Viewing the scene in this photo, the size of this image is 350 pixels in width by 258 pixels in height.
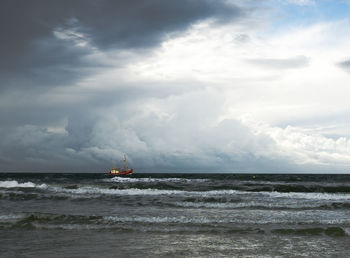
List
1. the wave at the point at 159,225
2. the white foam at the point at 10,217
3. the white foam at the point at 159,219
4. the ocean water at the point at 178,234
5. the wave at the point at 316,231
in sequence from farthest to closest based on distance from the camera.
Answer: the white foam at the point at 10,217
the white foam at the point at 159,219
the wave at the point at 159,225
the wave at the point at 316,231
the ocean water at the point at 178,234

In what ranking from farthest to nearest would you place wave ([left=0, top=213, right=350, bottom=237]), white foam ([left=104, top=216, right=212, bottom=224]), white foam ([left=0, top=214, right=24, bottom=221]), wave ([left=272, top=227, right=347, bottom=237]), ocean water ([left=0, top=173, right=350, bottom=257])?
white foam ([left=0, top=214, right=24, bottom=221])
white foam ([left=104, top=216, right=212, bottom=224])
wave ([left=0, top=213, right=350, bottom=237])
wave ([left=272, top=227, right=347, bottom=237])
ocean water ([left=0, top=173, right=350, bottom=257])


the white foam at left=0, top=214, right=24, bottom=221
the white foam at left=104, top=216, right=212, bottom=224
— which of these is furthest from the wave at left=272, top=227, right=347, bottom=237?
the white foam at left=0, top=214, right=24, bottom=221

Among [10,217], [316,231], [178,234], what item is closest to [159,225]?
[178,234]

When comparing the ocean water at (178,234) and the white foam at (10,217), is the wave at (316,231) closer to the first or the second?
the ocean water at (178,234)

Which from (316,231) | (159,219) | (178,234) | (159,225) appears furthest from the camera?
(159,219)

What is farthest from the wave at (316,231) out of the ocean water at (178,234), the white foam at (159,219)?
the white foam at (159,219)

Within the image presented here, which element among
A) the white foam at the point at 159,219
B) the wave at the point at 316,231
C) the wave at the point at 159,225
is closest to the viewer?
the wave at the point at 316,231

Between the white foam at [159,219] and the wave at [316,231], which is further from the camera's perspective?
the white foam at [159,219]

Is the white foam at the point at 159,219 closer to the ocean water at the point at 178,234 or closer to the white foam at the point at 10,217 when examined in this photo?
the ocean water at the point at 178,234

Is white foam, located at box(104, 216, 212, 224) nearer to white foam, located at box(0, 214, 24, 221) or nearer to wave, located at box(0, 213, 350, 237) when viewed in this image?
wave, located at box(0, 213, 350, 237)

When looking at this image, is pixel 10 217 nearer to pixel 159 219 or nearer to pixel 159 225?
pixel 159 219

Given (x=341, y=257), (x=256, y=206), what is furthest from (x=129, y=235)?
(x=256, y=206)

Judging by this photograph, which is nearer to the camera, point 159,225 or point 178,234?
point 178,234

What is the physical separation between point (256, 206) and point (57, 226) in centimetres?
1241
